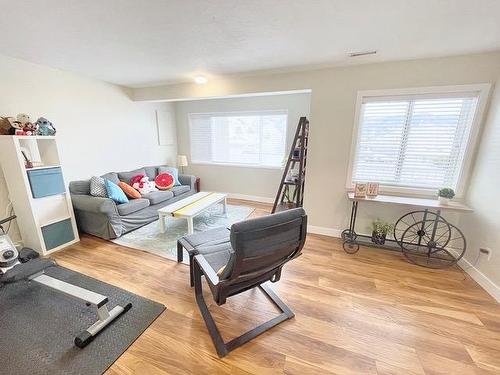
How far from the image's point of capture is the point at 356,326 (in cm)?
163

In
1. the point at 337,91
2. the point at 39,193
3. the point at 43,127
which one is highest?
the point at 337,91

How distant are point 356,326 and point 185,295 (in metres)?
1.47

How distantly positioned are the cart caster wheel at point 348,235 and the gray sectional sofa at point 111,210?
300 centimetres

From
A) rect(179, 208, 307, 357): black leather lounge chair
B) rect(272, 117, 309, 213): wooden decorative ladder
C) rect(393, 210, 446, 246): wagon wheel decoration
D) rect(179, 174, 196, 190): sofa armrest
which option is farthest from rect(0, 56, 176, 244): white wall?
rect(393, 210, 446, 246): wagon wheel decoration

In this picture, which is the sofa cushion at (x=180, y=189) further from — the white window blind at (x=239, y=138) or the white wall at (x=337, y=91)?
the white wall at (x=337, y=91)

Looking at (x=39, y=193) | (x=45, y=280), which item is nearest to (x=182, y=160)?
(x=39, y=193)

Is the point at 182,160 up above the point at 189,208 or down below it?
above

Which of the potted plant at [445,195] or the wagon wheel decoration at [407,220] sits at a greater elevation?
the potted plant at [445,195]

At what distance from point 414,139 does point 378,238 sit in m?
1.34

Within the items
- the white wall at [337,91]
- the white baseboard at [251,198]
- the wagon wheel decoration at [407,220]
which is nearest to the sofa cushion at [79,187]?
the white wall at [337,91]

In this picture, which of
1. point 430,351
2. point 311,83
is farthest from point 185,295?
point 311,83

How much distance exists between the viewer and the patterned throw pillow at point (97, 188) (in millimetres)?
3080

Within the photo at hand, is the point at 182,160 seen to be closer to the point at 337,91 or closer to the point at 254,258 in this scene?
the point at 337,91

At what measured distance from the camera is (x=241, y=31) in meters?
1.81
